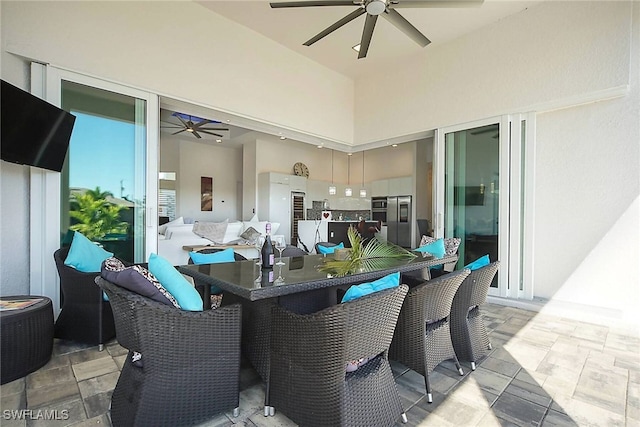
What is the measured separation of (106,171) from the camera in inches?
130

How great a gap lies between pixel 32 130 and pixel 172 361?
96.7 inches

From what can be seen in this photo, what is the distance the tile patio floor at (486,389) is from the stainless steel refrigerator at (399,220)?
6.57m

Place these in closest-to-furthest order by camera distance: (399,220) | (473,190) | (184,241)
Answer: (473,190) → (184,241) → (399,220)

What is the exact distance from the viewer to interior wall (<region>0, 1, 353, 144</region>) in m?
2.91

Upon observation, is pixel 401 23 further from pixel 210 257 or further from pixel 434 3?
pixel 210 257

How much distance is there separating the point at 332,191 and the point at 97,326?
268 inches

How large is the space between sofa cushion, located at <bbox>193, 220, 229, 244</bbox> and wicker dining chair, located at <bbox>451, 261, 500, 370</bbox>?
4.42 meters

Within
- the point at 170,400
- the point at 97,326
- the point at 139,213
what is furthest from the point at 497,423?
the point at 139,213

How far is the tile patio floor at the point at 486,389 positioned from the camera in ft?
5.50

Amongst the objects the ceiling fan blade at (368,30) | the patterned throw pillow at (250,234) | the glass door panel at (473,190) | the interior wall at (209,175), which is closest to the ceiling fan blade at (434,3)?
the ceiling fan blade at (368,30)

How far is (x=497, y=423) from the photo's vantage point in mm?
1643

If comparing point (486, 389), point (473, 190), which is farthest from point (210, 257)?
point (473, 190)

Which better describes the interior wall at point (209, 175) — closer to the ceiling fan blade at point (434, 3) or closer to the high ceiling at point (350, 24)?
the high ceiling at point (350, 24)

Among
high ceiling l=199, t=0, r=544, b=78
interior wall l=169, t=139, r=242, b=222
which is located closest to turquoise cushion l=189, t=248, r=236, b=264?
high ceiling l=199, t=0, r=544, b=78
